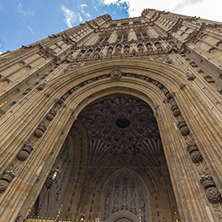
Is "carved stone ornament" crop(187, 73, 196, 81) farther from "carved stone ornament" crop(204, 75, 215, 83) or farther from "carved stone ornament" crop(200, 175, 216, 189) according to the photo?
"carved stone ornament" crop(200, 175, 216, 189)

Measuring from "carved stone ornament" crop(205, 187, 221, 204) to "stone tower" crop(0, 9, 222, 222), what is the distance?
0.09 ft

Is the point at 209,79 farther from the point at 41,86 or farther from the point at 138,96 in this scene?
the point at 41,86

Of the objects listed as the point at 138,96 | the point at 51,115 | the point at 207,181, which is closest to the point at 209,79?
the point at 138,96

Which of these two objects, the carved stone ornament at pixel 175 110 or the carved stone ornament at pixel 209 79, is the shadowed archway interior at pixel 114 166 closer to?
the carved stone ornament at pixel 175 110

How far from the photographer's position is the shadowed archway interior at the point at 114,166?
12.4m

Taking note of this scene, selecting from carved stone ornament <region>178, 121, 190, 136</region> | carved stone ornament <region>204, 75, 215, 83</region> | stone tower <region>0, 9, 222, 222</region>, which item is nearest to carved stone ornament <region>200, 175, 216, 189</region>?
stone tower <region>0, 9, 222, 222</region>

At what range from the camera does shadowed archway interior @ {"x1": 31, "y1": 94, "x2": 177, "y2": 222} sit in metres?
12.4

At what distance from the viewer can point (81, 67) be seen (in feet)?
36.2

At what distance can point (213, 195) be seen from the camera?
367cm

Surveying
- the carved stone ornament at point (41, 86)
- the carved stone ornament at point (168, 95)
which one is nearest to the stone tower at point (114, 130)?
the carved stone ornament at point (168, 95)

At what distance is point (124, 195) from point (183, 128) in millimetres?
11610

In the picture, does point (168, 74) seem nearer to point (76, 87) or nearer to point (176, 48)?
point (176, 48)

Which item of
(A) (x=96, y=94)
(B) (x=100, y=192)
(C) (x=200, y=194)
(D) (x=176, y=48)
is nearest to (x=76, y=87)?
(A) (x=96, y=94)

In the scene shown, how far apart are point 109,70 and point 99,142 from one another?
26.5 feet
